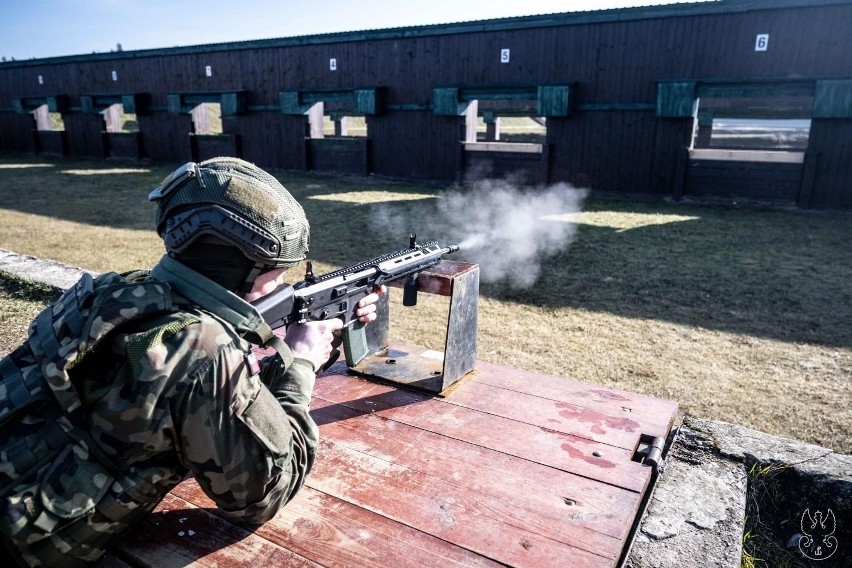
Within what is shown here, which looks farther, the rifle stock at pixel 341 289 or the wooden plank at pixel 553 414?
the wooden plank at pixel 553 414

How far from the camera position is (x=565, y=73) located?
47.4 ft

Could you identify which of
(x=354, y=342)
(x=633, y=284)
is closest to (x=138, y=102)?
(x=633, y=284)

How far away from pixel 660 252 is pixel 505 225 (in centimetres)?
311

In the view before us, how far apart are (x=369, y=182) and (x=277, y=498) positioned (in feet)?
52.1

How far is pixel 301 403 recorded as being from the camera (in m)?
2.00

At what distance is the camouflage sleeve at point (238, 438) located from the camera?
1668 millimetres

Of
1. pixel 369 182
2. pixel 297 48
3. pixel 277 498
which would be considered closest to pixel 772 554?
pixel 277 498

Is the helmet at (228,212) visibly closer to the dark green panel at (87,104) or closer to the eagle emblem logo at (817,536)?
the eagle emblem logo at (817,536)

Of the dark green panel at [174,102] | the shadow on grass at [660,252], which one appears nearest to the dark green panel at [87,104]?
the dark green panel at [174,102]

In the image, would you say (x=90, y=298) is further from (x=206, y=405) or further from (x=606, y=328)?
(x=606, y=328)

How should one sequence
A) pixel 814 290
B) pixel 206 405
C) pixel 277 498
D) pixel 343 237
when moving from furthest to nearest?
pixel 343 237 → pixel 814 290 → pixel 277 498 → pixel 206 405

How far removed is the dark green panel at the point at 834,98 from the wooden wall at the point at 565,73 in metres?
0.19

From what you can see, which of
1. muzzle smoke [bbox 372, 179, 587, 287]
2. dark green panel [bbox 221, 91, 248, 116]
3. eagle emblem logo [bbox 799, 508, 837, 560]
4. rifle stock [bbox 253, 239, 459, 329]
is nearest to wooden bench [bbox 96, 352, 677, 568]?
rifle stock [bbox 253, 239, 459, 329]

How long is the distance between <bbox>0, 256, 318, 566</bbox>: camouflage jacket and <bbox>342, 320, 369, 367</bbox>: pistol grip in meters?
1.22
